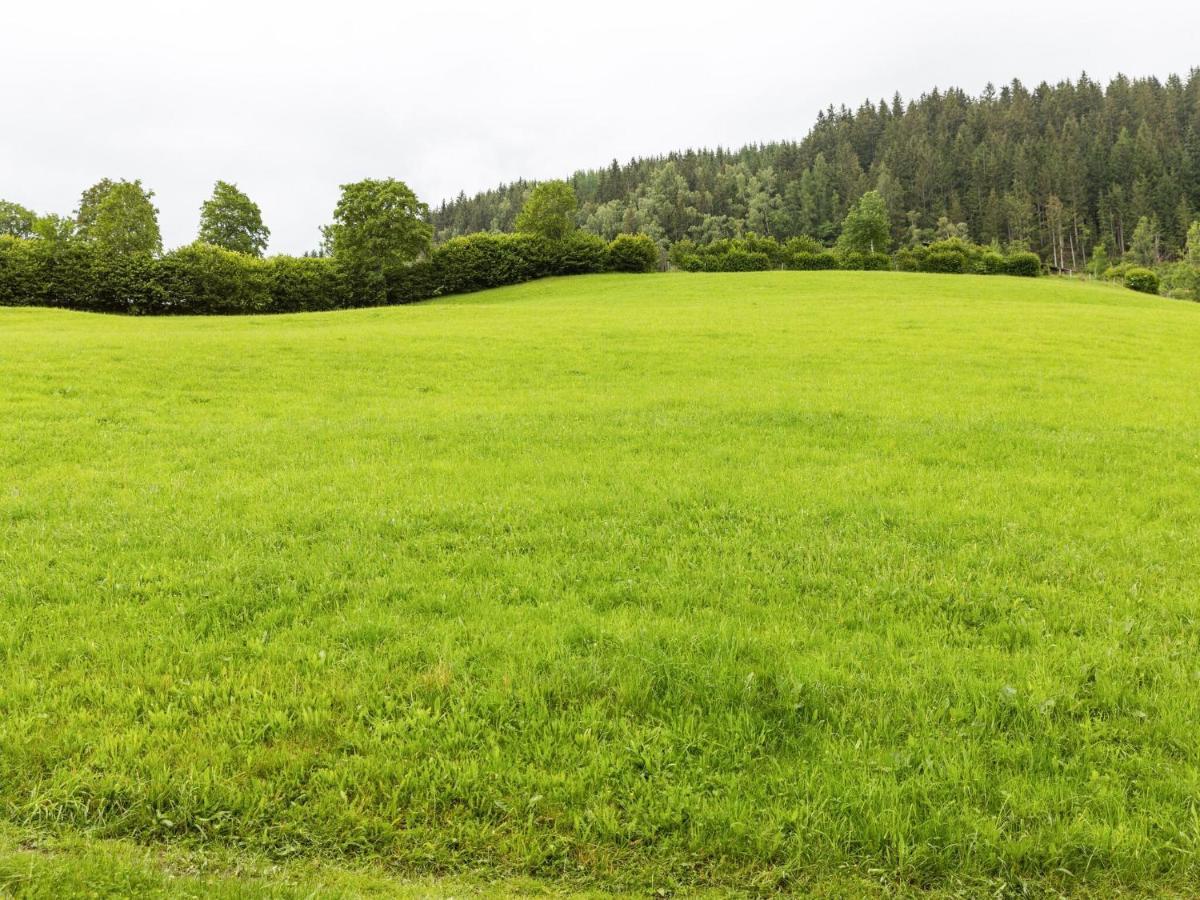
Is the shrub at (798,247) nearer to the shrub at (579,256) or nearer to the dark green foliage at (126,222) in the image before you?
the shrub at (579,256)

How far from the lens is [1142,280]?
234ft

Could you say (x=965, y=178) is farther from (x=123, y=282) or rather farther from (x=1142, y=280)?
(x=123, y=282)

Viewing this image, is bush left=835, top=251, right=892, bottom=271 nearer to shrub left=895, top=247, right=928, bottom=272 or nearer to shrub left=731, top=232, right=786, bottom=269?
shrub left=895, top=247, right=928, bottom=272

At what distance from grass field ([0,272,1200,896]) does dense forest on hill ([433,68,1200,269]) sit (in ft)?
452

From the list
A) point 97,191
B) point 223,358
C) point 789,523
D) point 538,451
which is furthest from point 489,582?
point 97,191

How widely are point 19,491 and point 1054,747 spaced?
12.8 meters

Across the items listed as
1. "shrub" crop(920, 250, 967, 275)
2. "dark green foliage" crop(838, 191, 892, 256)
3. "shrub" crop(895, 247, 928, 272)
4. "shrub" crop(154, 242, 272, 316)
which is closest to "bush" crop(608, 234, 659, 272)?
"dark green foliage" crop(838, 191, 892, 256)

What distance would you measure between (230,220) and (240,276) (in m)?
23.5

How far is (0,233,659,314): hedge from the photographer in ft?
167

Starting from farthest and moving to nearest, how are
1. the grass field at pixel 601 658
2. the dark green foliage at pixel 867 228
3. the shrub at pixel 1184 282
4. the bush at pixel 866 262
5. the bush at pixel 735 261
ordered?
the dark green foliage at pixel 867 228 → the shrub at pixel 1184 282 → the bush at pixel 866 262 → the bush at pixel 735 261 → the grass field at pixel 601 658

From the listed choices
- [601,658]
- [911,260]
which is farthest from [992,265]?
[601,658]

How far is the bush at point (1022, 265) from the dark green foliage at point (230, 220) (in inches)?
3486

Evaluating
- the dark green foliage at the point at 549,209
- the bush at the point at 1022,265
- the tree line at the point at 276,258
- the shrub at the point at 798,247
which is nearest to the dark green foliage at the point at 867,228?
the shrub at the point at 798,247

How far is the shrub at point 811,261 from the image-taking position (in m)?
81.6
